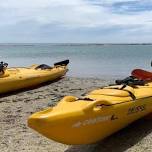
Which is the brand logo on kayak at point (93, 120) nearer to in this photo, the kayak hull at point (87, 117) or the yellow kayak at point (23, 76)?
the kayak hull at point (87, 117)

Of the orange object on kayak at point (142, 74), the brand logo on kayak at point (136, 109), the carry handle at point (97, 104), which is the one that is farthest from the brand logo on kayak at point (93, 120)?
the orange object on kayak at point (142, 74)

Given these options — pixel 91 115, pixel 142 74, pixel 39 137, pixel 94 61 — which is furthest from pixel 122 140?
pixel 94 61

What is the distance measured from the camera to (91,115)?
5.73 m

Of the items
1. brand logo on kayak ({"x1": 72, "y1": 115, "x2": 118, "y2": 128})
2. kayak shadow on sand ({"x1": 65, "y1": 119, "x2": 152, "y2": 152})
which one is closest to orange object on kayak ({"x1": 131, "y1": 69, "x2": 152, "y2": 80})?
kayak shadow on sand ({"x1": 65, "y1": 119, "x2": 152, "y2": 152})

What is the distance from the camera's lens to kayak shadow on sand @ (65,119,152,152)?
6102 mm

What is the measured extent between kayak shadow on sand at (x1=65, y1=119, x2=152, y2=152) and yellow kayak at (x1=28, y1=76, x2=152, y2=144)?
220 millimetres

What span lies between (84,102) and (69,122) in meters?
0.74

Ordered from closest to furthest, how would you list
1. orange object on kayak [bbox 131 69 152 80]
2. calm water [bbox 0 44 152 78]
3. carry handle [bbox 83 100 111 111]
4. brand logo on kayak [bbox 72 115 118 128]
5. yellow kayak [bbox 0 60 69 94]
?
brand logo on kayak [bbox 72 115 118 128] → carry handle [bbox 83 100 111 111] → orange object on kayak [bbox 131 69 152 80] → yellow kayak [bbox 0 60 69 94] → calm water [bbox 0 44 152 78]

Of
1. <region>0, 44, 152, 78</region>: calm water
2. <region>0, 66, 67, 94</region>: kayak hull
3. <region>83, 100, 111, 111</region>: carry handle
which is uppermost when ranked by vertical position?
<region>83, 100, 111, 111</region>: carry handle

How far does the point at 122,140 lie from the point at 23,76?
595cm

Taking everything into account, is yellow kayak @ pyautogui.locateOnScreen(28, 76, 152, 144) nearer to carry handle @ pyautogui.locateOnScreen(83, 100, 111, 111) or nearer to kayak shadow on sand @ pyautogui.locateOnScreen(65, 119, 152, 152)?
carry handle @ pyautogui.locateOnScreen(83, 100, 111, 111)

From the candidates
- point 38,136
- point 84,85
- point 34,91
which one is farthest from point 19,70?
point 38,136

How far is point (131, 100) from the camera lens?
6.59 metres

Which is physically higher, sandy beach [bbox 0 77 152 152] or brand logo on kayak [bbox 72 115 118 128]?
brand logo on kayak [bbox 72 115 118 128]
